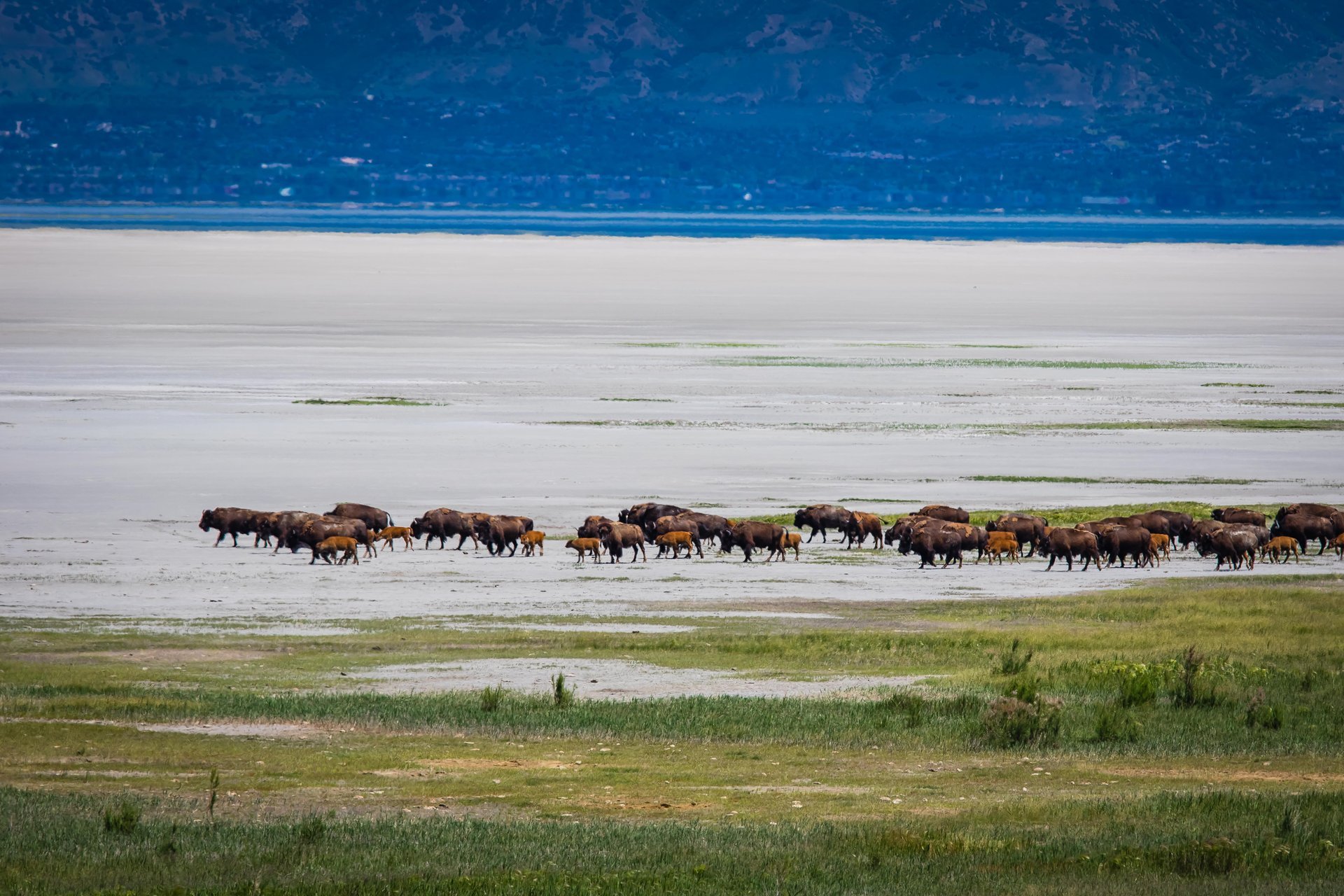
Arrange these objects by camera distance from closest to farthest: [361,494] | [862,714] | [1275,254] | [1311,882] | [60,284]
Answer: [1311,882] → [862,714] → [361,494] → [60,284] → [1275,254]

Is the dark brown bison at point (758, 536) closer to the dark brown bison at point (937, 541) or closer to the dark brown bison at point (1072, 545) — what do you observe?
the dark brown bison at point (937, 541)

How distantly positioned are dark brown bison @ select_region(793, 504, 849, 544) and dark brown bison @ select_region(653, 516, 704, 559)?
1777 mm

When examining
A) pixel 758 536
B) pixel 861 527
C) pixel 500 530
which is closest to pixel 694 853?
pixel 758 536

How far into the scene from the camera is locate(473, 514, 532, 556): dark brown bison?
29.3m

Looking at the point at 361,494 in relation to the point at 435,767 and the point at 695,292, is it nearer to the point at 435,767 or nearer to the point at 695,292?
the point at 435,767

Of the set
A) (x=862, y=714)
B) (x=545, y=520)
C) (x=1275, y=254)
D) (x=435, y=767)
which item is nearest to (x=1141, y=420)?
(x=545, y=520)

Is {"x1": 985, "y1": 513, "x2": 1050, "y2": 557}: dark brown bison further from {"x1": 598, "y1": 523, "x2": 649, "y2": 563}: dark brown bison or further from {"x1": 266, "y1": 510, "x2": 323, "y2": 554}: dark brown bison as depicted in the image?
{"x1": 266, "y1": 510, "x2": 323, "y2": 554}: dark brown bison

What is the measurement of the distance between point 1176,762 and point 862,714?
291 cm

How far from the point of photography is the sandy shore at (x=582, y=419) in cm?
2758

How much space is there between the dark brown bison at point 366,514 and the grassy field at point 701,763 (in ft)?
20.6

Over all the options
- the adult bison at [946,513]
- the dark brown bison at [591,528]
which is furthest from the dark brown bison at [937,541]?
the dark brown bison at [591,528]

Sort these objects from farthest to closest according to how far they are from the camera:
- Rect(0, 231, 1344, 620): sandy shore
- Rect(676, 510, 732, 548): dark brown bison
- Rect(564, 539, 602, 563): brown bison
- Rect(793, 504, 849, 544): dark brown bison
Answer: Rect(793, 504, 849, 544): dark brown bison
Rect(676, 510, 732, 548): dark brown bison
Rect(564, 539, 602, 563): brown bison
Rect(0, 231, 1344, 620): sandy shore

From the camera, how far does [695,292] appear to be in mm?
100438

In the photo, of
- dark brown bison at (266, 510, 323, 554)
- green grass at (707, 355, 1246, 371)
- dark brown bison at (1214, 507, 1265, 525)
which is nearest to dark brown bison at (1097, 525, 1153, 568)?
dark brown bison at (1214, 507, 1265, 525)
